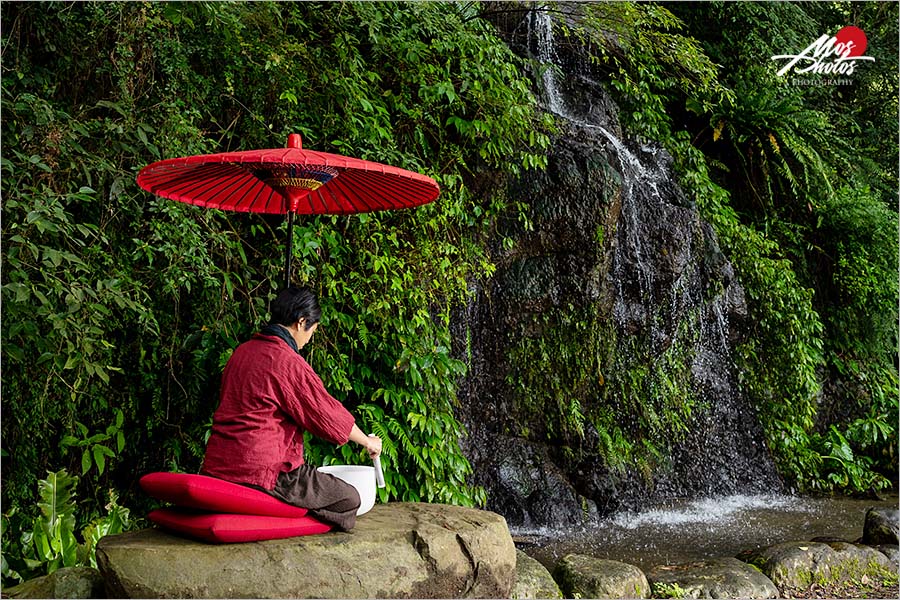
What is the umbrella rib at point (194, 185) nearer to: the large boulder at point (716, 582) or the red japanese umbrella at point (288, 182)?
the red japanese umbrella at point (288, 182)

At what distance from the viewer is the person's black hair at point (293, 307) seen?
3357 millimetres

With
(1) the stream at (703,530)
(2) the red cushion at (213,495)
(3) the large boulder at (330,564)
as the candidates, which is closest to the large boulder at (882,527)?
(1) the stream at (703,530)

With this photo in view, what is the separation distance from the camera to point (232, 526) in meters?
3.02

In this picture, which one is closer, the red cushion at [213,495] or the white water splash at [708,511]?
the red cushion at [213,495]

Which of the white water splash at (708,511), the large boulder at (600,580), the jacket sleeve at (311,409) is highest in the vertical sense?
the jacket sleeve at (311,409)

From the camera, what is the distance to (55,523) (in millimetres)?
4133

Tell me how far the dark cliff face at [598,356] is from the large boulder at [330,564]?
3.02m

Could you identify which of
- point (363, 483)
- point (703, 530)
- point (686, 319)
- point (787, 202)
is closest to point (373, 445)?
point (363, 483)

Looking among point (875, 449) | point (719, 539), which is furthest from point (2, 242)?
point (875, 449)

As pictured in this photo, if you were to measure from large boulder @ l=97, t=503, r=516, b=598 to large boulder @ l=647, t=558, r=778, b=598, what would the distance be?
1.47 metres

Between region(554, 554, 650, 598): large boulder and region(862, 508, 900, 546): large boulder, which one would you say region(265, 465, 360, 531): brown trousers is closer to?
region(554, 554, 650, 598): large boulder

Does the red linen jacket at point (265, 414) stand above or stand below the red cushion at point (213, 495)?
above

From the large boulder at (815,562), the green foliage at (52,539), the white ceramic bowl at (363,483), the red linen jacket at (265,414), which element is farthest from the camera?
the large boulder at (815,562)

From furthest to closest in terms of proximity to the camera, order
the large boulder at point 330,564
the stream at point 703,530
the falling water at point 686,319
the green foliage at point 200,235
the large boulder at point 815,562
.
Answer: the falling water at point 686,319 → the stream at point 703,530 → the large boulder at point 815,562 → the green foliage at point 200,235 → the large boulder at point 330,564
